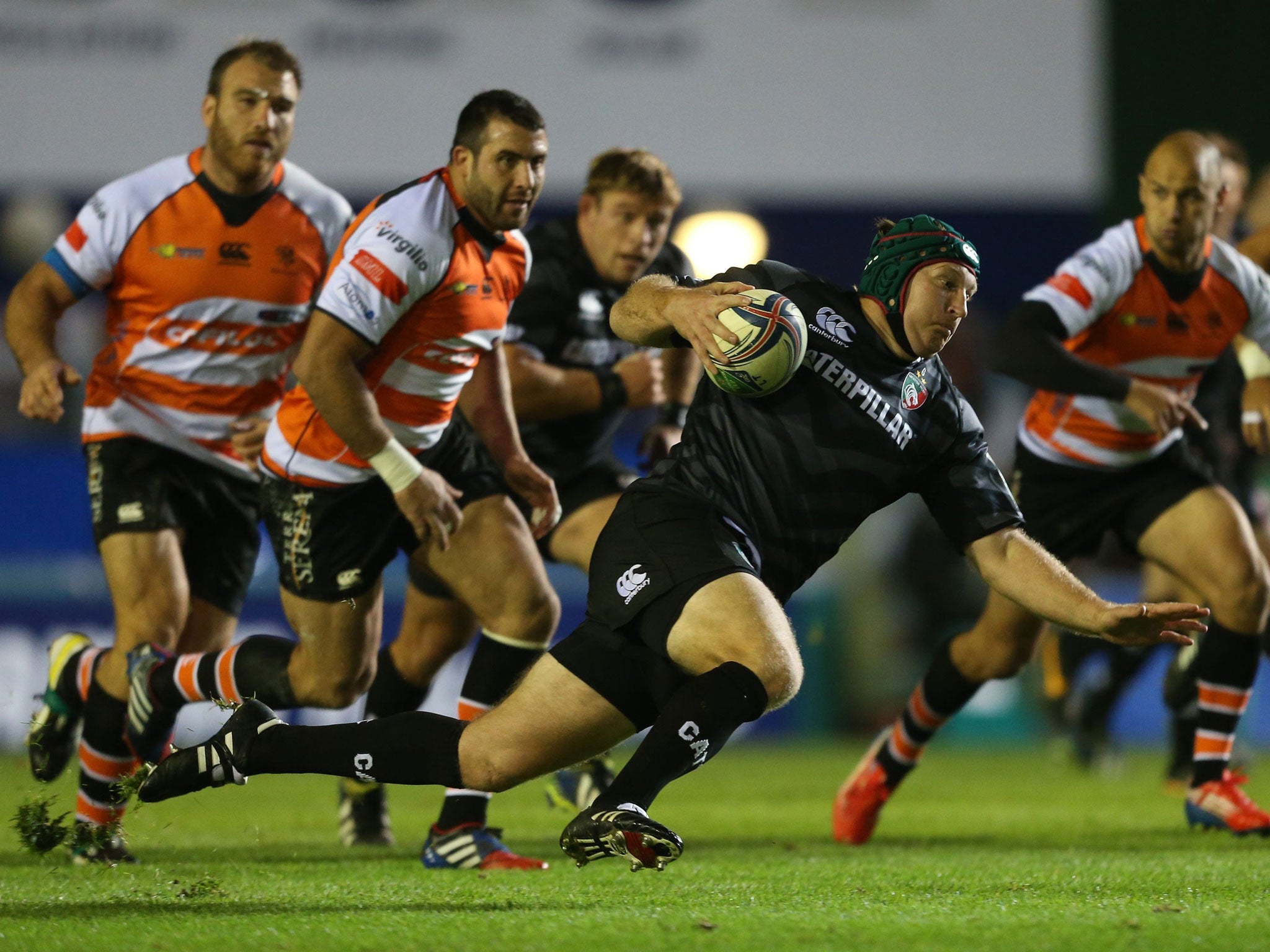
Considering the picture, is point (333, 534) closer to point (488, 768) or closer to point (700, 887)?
point (488, 768)

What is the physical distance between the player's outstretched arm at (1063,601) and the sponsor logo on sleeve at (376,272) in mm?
1809

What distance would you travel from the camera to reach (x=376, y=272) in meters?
4.94

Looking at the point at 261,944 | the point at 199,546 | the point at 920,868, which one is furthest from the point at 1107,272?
the point at 261,944

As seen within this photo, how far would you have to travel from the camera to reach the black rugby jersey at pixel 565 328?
6555 mm

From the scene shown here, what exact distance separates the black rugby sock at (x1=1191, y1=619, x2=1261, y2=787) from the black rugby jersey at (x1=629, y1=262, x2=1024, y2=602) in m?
2.12

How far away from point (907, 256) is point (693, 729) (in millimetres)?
1392

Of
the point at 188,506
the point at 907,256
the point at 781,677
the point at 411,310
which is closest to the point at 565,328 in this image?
the point at 411,310

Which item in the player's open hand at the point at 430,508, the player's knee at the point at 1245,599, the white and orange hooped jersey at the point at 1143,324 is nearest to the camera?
the player's open hand at the point at 430,508

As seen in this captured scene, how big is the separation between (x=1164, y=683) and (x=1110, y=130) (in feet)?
32.4

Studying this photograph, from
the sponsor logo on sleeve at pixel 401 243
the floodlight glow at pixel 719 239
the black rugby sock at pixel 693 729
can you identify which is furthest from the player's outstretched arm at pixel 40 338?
the floodlight glow at pixel 719 239

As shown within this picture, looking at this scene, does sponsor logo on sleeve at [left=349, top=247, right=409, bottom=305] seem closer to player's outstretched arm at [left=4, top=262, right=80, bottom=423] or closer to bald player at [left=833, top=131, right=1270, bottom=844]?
player's outstretched arm at [left=4, top=262, right=80, bottom=423]

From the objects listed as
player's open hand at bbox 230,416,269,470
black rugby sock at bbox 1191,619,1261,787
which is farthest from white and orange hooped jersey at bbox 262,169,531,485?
black rugby sock at bbox 1191,619,1261,787

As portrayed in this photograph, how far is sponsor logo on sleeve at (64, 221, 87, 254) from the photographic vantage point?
567cm

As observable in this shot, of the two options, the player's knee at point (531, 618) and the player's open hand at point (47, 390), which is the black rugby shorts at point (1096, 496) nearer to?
the player's knee at point (531, 618)
